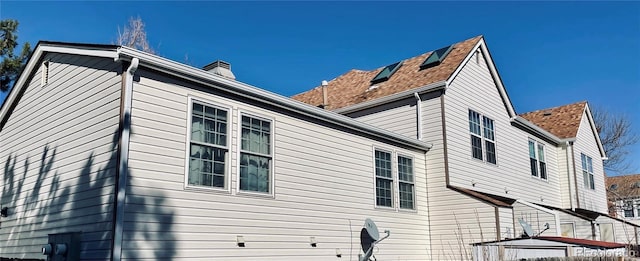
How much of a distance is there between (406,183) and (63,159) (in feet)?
27.2

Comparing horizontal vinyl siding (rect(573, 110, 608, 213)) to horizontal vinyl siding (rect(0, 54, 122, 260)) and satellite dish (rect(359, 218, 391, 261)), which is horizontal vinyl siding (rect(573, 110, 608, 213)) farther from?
horizontal vinyl siding (rect(0, 54, 122, 260))

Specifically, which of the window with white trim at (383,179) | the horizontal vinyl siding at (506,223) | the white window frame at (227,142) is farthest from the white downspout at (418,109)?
the white window frame at (227,142)

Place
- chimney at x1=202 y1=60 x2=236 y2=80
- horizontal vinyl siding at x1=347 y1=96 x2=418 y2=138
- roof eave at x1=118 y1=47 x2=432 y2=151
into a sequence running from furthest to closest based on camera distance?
horizontal vinyl siding at x1=347 y1=96 x2=418 y2=138
chimney at x1=202 y1=60 x2=236 y2=80
roof eave at x1=118 y1=47 x2=432 y2=151

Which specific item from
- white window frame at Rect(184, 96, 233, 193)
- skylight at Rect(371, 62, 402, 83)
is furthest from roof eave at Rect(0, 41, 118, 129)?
skylight at Rect(371, 62, 402, 83)

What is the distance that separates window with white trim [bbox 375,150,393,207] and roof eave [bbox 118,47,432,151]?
0.50 metres

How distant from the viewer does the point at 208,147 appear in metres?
9.20

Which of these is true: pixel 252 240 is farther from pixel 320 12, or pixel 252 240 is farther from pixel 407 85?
pixel 320 12

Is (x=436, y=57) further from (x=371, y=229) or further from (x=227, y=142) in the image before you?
(x=227, y=142)

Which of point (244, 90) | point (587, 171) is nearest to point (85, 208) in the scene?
point (244, 90)

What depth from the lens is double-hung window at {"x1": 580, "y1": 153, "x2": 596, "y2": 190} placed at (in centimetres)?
2261

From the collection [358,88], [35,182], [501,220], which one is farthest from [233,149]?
[358,88]

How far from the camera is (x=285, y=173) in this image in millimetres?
10547

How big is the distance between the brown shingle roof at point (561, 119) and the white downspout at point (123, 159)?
1880cm

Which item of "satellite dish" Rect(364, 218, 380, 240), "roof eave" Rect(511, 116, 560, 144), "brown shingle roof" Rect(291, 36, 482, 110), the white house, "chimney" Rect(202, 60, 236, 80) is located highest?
"brown shingle roof" Rect(291, 36, 482, 110)
